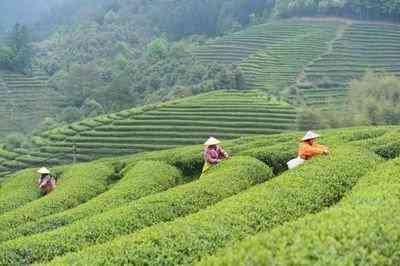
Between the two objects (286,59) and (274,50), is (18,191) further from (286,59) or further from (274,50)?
(274,50)

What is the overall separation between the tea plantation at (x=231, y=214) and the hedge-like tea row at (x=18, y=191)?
73 mm

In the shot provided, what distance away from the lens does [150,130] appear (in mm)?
44688

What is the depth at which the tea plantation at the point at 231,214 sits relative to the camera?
7867 millimetres

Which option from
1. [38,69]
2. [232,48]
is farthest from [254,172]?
[38,69]

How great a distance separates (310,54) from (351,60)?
15.7 ft

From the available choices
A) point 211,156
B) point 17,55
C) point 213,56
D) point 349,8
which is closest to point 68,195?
point 211,156

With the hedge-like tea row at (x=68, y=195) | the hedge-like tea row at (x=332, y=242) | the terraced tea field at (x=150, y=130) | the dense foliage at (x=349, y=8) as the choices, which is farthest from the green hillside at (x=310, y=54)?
the hedge-like tea row at (x=332, y=242)

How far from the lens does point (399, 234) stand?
26.4ft

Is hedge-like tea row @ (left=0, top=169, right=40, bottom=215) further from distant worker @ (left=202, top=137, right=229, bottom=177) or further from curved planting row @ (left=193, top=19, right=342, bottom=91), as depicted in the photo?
curved planting row @ (left=193, top=19, right=342, bottom=91)

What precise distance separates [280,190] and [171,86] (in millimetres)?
57087

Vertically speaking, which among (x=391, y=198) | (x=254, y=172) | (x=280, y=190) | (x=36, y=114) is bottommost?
(x=36, y=114)

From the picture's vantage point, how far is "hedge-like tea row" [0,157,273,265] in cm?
1112

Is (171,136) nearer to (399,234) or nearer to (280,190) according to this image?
(280,190)

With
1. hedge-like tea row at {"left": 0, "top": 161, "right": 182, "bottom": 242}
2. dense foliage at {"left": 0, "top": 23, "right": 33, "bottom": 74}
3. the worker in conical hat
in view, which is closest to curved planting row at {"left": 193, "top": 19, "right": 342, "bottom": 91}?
dense foliage at {"left": 0, "top": 23, "right": 33, "bottom": 74}
